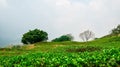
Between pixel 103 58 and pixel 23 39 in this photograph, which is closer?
pixel 103 58

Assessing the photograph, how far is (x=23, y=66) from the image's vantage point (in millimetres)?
27703

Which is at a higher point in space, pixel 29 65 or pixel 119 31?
pixel 119 31

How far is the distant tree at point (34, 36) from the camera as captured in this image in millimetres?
107125

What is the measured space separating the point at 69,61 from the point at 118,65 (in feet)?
10.8

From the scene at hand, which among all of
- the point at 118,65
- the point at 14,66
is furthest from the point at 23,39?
the point at 118,65

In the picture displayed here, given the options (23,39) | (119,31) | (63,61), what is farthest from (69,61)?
(23,39)

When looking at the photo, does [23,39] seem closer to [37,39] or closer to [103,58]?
[37,39]

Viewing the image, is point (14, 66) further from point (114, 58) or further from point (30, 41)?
point (30, 41)

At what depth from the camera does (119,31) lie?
331 feet

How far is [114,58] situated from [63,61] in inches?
144

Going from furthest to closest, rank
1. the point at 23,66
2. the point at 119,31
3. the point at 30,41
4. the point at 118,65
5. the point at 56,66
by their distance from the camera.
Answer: the point at 30,41 → the point at 119,31 → the point at 23,66 → the point at 56,66 → the point at 118,65

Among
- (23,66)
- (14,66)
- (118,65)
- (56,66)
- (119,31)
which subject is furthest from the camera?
(119,31)

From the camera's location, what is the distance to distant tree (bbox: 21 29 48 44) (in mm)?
107125

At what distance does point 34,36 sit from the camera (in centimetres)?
10694
